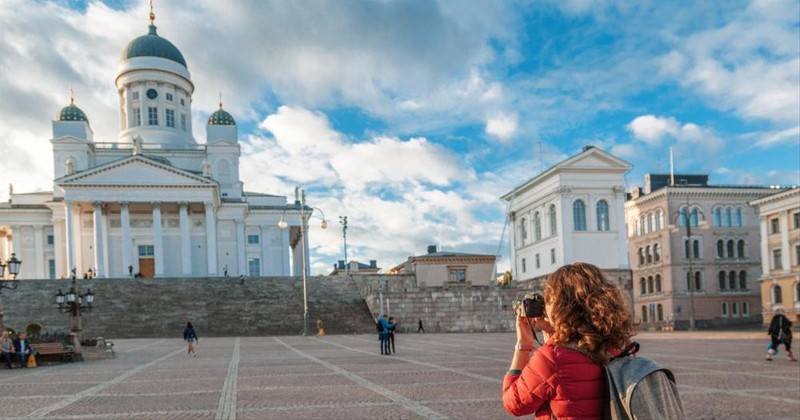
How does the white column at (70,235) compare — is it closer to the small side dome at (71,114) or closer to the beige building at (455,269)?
the small side dome at (71,114)

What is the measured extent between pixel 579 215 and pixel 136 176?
41.7m

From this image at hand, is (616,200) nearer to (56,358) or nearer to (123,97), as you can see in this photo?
(56,358)

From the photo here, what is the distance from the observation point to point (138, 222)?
2736 inches

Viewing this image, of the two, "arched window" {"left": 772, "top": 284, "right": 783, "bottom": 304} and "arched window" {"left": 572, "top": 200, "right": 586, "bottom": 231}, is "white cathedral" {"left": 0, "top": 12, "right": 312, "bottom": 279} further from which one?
"arched window" {"left": 772, "top": 284, "right": 783, "bottom": 304}

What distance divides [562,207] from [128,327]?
3681 cm

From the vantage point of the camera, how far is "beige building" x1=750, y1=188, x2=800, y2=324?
172 ft

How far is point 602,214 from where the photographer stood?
6144cm

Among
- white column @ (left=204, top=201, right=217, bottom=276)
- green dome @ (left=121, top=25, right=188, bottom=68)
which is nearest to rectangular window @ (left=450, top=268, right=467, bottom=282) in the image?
white column @ (left=204, top=201, right=217, bottom=276)

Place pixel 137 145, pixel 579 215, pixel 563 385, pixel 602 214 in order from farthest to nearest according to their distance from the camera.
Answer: pixel 137 145, pixel 602 214, pixel 579 215, pixel 563 385

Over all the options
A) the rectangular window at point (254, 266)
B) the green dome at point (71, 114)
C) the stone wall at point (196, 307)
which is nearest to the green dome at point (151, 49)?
the green dome at point (71, 114)

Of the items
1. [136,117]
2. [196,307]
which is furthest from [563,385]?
[136,117]

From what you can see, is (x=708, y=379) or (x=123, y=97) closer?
(x=708, y=379)

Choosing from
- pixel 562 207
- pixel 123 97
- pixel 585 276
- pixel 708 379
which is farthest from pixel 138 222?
pixel 585 276

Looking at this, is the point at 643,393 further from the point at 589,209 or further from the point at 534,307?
the point at 589,209
